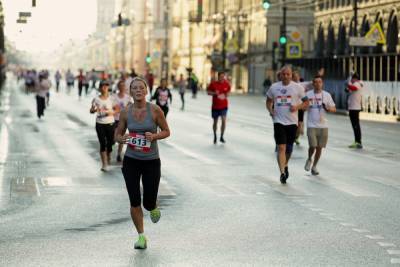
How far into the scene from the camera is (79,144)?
86.9 ft

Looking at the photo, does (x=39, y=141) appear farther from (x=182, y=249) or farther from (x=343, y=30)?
(x=343, y=30)

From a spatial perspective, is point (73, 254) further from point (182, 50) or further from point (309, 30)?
point (182, 50)

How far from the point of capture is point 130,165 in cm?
1109

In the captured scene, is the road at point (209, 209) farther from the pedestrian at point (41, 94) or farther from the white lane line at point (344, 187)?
the pedestrian at point (41, 94)

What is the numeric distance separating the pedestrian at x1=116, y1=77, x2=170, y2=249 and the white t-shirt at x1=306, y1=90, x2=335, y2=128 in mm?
8353

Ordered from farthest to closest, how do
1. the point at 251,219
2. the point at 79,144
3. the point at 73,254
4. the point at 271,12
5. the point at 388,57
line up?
the point at 271,12, the point at 388,57, the point at 79,144, the point at 251,219, the point at 73,254

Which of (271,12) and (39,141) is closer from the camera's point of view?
(39,141)

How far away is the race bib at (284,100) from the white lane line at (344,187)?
1.24m

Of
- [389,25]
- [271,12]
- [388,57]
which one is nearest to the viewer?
[388,57]

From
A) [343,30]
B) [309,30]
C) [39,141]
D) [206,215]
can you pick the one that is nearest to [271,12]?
[309,30]

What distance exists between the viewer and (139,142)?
1097cm

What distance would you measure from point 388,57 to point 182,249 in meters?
36.8

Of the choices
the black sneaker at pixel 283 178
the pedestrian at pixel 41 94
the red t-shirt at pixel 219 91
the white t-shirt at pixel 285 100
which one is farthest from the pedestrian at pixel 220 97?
the pedestrian at pixel 41 94

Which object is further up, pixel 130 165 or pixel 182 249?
pixel 130 165
